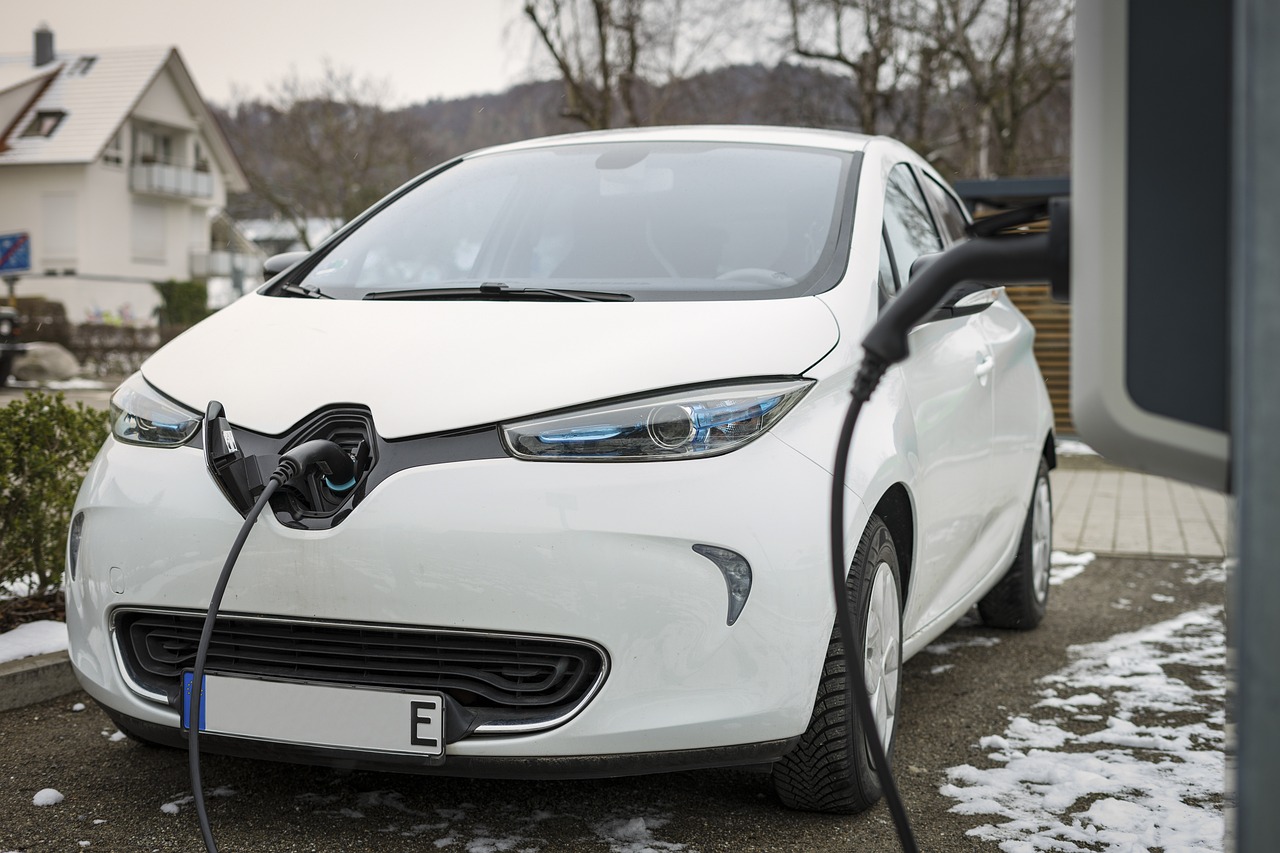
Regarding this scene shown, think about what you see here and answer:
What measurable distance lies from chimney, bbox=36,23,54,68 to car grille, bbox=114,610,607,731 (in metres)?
53.2

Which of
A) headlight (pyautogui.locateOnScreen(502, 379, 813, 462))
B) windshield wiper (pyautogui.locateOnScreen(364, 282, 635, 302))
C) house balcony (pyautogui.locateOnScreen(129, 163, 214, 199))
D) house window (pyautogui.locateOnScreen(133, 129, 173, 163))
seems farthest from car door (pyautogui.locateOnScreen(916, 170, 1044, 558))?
house window (pyautogui.locateOnScreen(133, 129, 173, 163))

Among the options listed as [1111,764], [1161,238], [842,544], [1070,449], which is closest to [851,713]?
[1111,764]

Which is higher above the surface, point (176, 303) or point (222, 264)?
point (222, 264)

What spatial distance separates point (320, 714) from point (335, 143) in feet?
149

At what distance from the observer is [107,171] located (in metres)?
50.2

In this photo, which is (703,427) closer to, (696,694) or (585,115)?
(696,694)

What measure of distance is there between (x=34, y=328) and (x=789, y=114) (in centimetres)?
1318

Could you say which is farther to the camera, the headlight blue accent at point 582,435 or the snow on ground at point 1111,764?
the snow on ground at point 1111,764

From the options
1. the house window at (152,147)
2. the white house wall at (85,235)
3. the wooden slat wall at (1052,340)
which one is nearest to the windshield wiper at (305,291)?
the wooden slat wall at (1052,340)

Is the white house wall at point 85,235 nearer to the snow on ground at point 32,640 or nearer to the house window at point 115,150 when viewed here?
the house window at point 115,150

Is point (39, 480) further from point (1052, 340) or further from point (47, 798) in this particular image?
point (1052, 340)

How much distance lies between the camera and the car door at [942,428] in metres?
3.29

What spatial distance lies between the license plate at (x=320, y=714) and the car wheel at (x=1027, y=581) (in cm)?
279

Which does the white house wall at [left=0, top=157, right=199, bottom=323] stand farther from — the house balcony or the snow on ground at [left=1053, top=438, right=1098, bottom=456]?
the snow on ground at [left=1053, top=438, right=1098, bottom=456]
